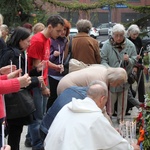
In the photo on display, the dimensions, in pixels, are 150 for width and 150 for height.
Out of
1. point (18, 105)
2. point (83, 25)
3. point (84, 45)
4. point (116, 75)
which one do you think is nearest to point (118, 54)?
point (84, 45)

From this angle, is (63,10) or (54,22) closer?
(54,22)

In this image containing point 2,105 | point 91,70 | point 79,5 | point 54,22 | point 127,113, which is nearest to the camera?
point 2,105

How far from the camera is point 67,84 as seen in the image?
4.33 metres

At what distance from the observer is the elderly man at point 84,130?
121 inches

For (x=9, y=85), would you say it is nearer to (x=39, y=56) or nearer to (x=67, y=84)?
(x=67, y=84)

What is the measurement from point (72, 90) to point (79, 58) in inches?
86.0

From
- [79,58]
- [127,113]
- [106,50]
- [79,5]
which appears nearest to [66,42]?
[79,58]

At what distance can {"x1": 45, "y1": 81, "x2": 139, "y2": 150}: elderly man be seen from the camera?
3.07 meters

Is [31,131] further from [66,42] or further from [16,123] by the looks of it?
[66,42]

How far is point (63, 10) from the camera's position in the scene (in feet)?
42.4

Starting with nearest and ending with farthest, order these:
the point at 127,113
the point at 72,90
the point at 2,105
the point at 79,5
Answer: the point at 2,105
the point at 72,90
the point at 127,113
the point at 79,5

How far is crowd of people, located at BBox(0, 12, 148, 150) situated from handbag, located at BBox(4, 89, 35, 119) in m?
0.14

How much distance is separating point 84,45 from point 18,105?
2030 millimetres

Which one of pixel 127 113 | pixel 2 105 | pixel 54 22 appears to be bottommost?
pixel 127 113
